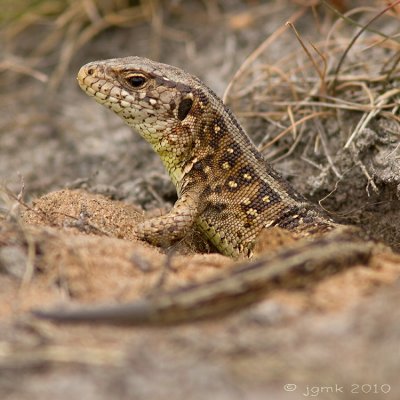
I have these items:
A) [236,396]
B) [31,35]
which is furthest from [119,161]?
[236,396]

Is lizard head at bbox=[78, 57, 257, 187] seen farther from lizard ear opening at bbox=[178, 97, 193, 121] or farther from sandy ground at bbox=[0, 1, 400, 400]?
sandy ground at bbox=[0, 1, 400, 400]

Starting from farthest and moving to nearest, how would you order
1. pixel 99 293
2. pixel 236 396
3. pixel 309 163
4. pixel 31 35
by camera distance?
pixel 31 35
pixel 309 163
pixel 99 293
pixel 236 396

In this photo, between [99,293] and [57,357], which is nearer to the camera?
[57,357]

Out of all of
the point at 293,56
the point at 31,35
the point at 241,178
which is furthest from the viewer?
the point at 31,35

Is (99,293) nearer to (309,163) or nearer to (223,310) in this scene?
(223,310)

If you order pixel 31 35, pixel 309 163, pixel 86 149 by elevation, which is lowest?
pixel 86 149

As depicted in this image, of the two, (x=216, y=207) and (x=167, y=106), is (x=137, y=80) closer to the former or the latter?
(x=167, y=106)

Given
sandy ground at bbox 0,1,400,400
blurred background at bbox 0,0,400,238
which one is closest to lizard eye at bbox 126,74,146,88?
sandy ground at bbox 0,1,400,400

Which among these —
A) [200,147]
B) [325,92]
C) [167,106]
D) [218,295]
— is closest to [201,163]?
[200,147]
